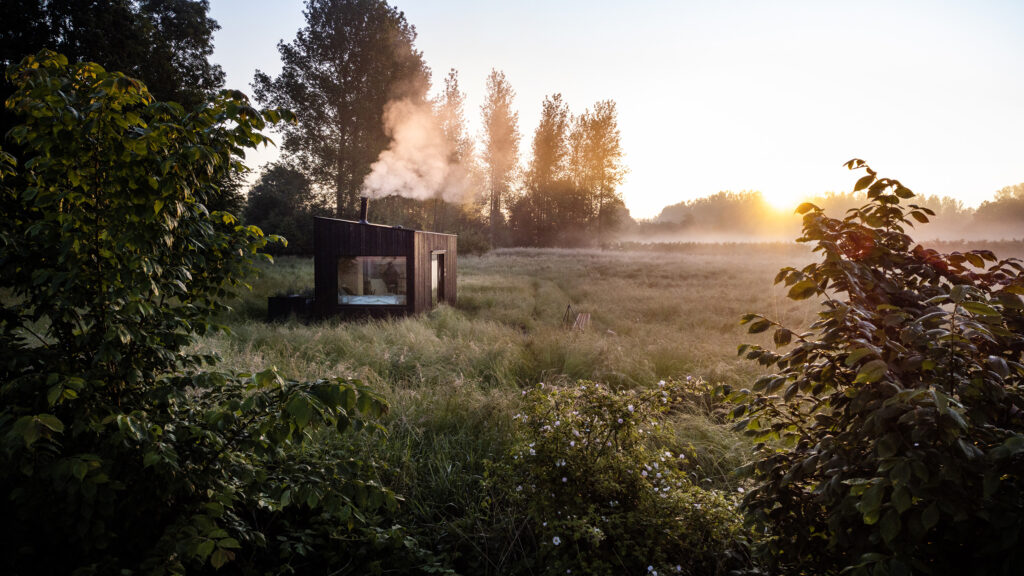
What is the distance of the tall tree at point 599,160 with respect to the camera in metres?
42.8

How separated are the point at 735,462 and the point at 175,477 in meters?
4.06

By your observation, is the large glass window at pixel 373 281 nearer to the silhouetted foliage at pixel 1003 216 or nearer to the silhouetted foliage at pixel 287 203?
the silhouetted foliage at pixel 287 203

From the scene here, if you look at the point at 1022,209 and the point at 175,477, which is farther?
the point at 1022,209

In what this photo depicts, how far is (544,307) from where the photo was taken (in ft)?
47.2

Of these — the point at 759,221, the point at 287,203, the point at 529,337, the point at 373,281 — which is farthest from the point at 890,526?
the point at 759,221

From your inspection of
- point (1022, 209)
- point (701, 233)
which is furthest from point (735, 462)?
point (701, 233)

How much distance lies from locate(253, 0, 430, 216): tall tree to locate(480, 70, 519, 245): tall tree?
11313 millimetres

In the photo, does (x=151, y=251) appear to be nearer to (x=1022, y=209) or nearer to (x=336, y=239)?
(x=336, y=239)

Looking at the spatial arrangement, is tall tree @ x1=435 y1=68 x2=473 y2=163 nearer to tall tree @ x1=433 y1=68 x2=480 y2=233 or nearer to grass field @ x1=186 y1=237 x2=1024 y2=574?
tall tree @ x1=433 y1=68 x2=480 y2=233

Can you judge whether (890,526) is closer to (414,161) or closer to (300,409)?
(300,409)

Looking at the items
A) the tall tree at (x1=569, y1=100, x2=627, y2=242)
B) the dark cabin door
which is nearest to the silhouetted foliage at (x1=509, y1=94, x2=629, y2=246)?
the tall tree at (x1=569, y1=100, x2=627, y2=242)

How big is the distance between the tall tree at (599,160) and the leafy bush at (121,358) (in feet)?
143

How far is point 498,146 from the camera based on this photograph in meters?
42.3

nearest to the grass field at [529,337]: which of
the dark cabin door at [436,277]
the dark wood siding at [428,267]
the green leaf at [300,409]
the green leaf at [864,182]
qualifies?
the dark wood siding at [428,267]
